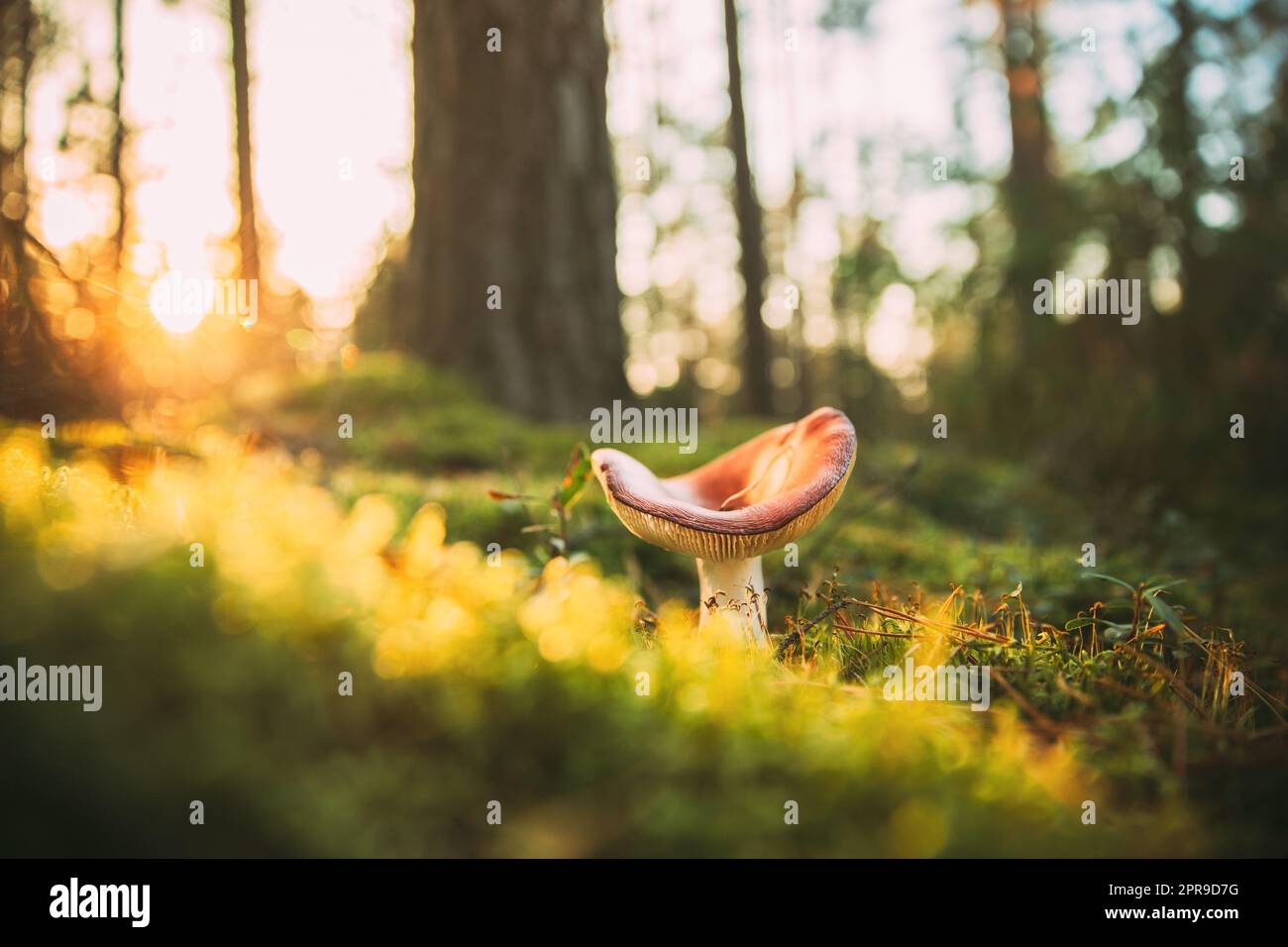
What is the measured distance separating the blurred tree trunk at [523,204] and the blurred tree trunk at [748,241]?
413 cm

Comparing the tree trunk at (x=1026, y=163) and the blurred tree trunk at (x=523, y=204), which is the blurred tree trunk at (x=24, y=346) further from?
the tree trunk at (x=1026, y=163)

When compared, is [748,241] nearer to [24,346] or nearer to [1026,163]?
[1026,163]

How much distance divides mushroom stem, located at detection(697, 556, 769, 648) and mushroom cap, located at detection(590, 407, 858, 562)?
119mm

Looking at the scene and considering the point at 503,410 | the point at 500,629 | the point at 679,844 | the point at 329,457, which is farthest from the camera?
the point at 503,410

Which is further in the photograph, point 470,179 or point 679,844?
point 470,179

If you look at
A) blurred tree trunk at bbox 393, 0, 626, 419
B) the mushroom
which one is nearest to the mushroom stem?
the mushroom

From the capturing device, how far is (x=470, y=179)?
6629 mm

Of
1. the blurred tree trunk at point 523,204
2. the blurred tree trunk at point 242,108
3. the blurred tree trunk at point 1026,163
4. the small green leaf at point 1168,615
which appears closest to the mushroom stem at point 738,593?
the small green leaf at point 1168,615

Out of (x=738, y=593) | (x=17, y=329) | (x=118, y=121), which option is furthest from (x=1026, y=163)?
(x=118, y=121)
